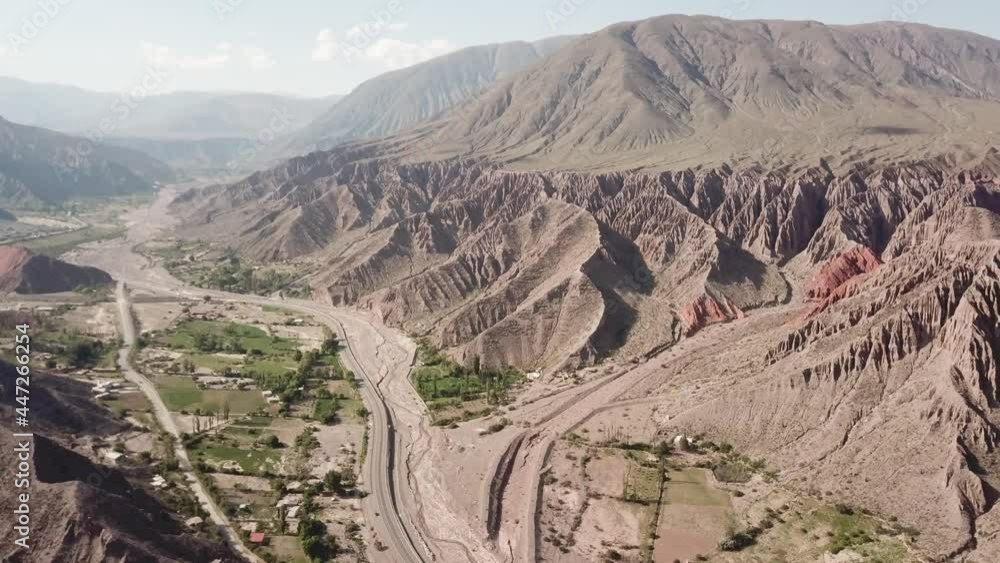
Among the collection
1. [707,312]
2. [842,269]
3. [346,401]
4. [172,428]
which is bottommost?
[172,428]

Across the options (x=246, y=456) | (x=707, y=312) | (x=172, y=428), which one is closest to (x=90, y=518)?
(x=246, y=456)

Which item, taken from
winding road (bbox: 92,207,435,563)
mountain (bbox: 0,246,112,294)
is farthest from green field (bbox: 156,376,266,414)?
mountain (bbox: 0,246,112,294)

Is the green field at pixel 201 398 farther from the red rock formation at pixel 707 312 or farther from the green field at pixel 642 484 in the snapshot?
Result: the red rock formation at pixel 707 312

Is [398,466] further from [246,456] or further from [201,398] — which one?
[201,398]

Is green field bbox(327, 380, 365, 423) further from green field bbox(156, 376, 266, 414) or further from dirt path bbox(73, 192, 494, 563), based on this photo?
green field bbox(156, 376, 266, 414)

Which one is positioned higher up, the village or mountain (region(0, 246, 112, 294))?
mountain (region(0, 246, 112, 294))
